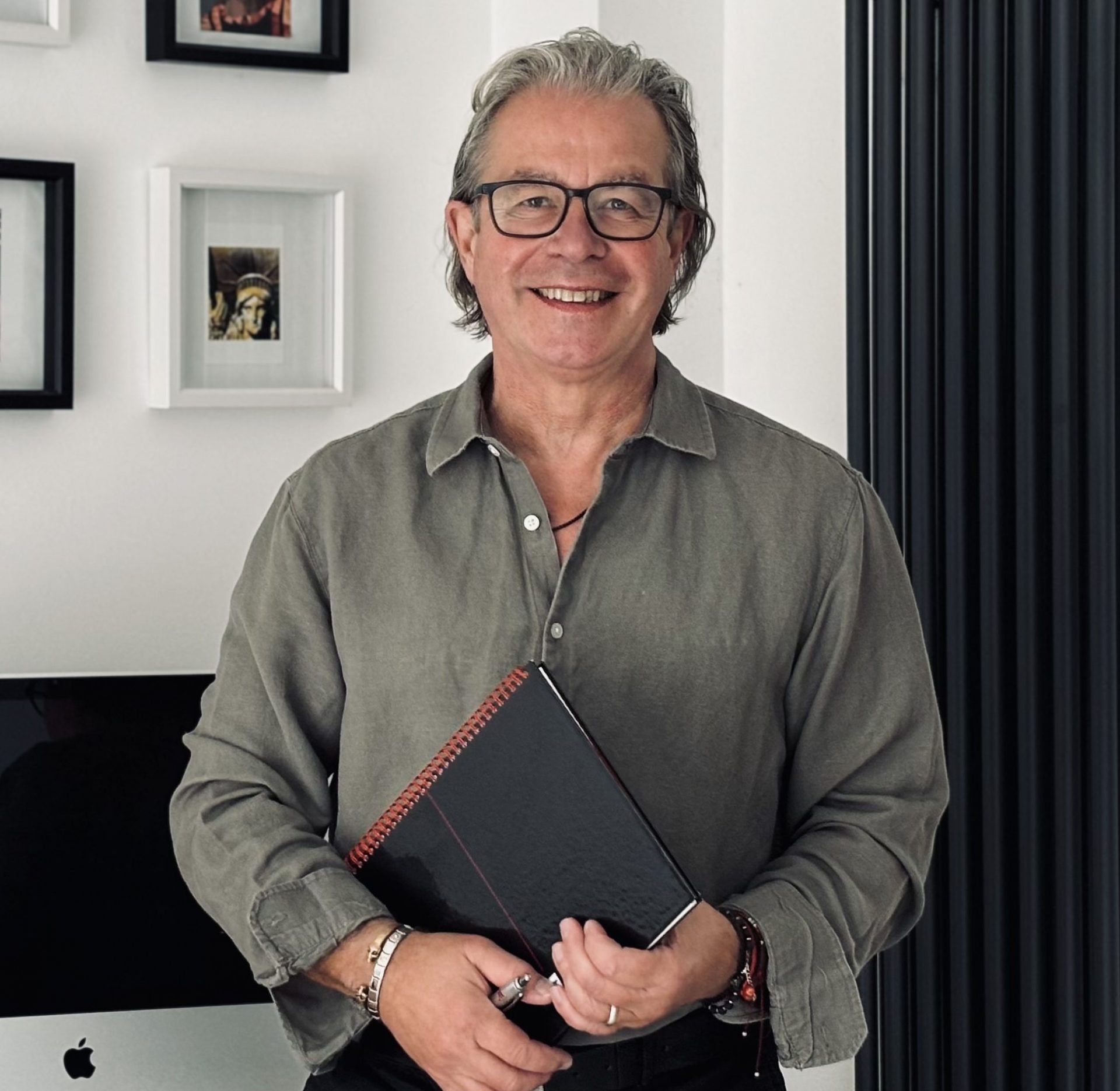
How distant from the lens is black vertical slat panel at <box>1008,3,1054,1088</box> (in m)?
1.70

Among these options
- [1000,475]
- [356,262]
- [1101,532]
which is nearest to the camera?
[1101,532]

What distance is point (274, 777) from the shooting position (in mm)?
1343

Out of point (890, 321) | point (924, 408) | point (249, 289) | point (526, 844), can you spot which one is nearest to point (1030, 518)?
point (924, 408)

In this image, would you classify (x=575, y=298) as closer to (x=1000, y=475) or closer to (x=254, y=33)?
(x=1000, y=475)

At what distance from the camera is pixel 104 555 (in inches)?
79.9

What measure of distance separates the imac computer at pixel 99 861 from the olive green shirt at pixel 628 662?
506 millimetres

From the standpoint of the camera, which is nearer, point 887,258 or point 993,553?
point 993,553

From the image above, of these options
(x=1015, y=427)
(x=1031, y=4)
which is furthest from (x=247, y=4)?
(x=1015, y=427)

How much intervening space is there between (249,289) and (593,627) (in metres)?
0.96

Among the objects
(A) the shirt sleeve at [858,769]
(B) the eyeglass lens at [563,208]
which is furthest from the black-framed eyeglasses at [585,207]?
(A) the shirt sleeve at [858,769]

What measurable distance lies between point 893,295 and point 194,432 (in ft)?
3.03

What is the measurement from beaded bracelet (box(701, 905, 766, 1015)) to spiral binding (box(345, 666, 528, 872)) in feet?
0.82

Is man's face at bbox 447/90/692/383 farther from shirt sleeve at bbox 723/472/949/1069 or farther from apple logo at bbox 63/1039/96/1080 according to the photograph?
apple logo at bbox 63/1039/96/1080

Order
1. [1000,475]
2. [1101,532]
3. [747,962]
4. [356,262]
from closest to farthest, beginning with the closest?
[747,962], [1101,532], [1000,475], [356,262]
